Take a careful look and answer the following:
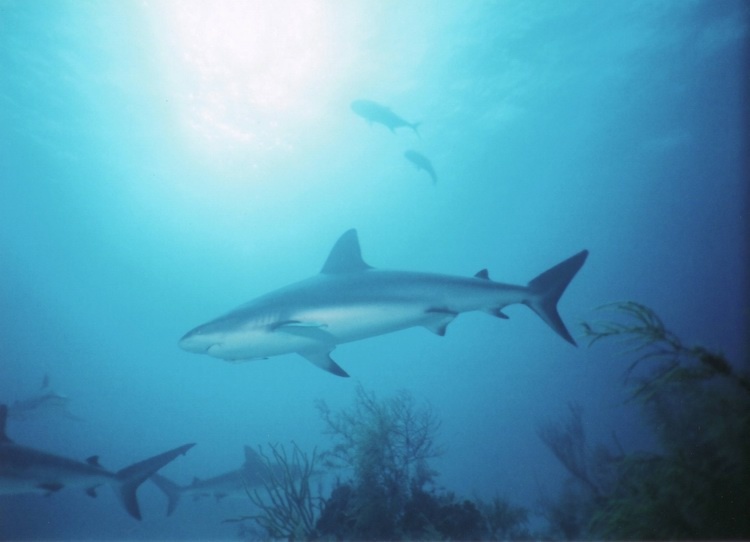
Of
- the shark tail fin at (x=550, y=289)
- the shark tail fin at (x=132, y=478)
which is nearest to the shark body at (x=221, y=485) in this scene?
the shark tail fin at (x=132, y=478)

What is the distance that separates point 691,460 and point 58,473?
32.9 feet

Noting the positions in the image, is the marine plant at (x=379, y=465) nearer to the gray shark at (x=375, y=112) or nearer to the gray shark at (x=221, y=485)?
the gray shark at (x=221, y=485)

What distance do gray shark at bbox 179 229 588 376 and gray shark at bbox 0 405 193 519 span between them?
2524 millimetres

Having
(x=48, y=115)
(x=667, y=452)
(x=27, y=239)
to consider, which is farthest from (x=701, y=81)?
(x=27, y=239)

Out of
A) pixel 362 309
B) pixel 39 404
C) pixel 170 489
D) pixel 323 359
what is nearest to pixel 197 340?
pixel 323 359

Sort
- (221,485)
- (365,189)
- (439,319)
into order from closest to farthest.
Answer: (439,319) → (221,485) → (365,189)

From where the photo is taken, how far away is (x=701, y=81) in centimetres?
2664

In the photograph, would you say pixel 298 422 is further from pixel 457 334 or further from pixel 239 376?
pixel 457 334

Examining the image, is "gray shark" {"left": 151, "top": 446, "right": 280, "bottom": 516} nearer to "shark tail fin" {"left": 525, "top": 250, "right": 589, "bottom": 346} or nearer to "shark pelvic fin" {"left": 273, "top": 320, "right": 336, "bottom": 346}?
Answer: "shark pelvic fin" {"left": 273, "top": 320, "right": 336, "bottom": 346}

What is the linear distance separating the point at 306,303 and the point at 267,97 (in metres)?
26.4

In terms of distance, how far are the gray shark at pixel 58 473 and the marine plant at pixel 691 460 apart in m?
6.89

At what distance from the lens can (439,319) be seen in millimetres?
6094

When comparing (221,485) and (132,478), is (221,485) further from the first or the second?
(132,478)

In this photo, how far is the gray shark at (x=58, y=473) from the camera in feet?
22.0
